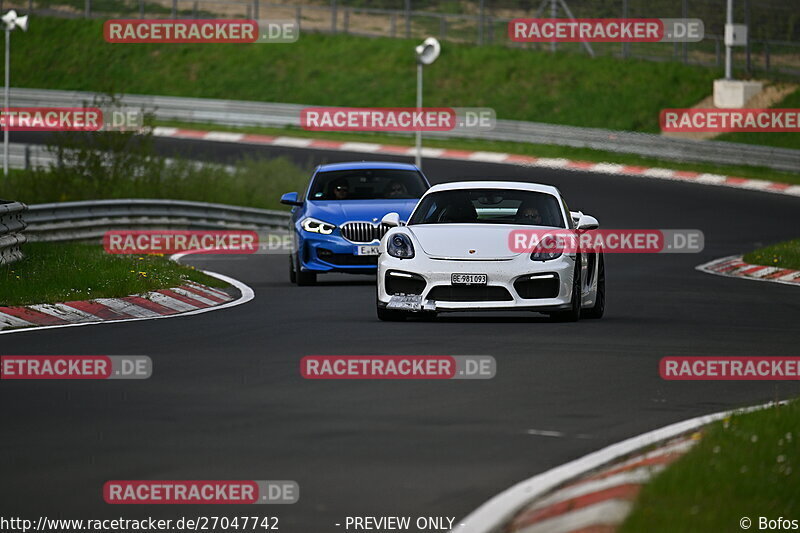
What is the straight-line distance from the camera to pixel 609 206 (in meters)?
36.7

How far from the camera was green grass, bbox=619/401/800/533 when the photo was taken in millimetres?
6367

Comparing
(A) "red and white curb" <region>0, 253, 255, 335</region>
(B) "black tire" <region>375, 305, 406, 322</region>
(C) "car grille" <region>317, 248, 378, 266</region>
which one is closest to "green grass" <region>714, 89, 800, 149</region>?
(C) "car grille" <region>317, 248, 378, 266</region>

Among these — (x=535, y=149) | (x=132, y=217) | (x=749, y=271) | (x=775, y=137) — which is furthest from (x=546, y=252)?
(x=775, y=137)

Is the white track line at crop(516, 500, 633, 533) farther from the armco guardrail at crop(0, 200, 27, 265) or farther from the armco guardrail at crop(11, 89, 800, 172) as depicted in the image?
the armco guardrail at crop(11, 89, 800, 172)

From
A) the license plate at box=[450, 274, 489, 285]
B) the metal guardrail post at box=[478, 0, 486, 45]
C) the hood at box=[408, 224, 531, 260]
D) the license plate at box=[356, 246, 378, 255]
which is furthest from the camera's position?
the metal guardrail post at box=[478, 0, 486, 45]

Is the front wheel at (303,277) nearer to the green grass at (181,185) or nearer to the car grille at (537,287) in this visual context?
the car grille at (537,287)

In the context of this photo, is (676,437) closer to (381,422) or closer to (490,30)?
(381,422)

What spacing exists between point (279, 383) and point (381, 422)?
1.78 m

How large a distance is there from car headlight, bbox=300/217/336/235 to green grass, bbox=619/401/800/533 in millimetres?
12386

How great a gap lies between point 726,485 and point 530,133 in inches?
1622

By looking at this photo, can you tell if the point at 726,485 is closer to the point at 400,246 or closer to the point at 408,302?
the point at 408,302

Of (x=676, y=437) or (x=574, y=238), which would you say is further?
(x=574, y=238)

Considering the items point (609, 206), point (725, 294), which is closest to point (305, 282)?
point (725, 294)

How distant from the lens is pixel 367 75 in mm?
57656
